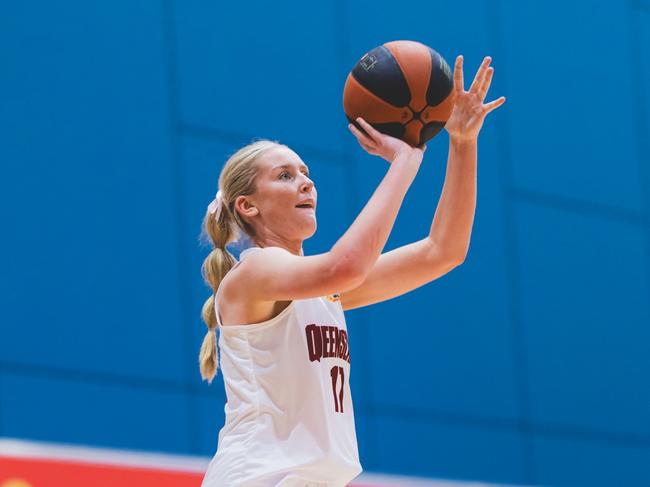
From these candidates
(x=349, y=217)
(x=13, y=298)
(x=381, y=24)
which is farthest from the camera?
(x=381, y=24)

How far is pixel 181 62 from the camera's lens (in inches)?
229

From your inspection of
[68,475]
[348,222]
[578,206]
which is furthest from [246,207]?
[578,206]

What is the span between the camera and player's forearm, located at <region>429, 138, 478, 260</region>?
3.52m

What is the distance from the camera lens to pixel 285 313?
10.3 ft

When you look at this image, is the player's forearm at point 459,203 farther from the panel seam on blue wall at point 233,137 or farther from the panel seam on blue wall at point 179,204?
the panel seam on blue wall at point 233,137

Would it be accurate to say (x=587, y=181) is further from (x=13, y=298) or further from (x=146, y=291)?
(x=13, y=298)

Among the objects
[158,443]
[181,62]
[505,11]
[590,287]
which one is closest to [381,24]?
[505,11]

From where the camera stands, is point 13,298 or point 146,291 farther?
point 146,291

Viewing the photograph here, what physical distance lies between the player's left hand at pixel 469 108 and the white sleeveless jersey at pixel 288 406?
712 mm

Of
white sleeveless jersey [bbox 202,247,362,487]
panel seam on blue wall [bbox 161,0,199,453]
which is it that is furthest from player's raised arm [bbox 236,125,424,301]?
panel seam on blue wall [bbox 161,0,199,453]

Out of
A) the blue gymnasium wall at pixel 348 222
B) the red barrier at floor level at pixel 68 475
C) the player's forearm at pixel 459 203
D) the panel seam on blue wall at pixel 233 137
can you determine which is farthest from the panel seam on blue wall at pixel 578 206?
the player's forearm at pixel 459 203

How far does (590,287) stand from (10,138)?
3789 mm

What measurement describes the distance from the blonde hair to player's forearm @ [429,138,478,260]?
51 centimetres

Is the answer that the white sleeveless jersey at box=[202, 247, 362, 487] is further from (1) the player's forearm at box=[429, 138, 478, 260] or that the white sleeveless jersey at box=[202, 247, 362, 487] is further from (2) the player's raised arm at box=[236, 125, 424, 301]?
(1) the player's forearm at box=[429, 138, 478, 260]
